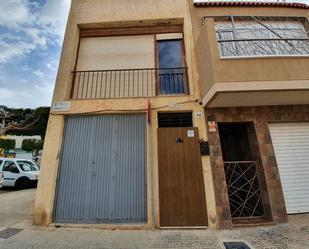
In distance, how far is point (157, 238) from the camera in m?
3.53

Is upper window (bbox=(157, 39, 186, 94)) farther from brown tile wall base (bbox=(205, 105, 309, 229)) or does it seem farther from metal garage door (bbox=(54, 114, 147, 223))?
metal garage door (bbox=(54, 114, 147, 223))

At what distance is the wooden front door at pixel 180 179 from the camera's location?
4.05m

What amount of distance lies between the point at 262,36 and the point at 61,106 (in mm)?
6738

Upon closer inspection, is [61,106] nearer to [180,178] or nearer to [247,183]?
[180,178]

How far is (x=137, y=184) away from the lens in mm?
4414

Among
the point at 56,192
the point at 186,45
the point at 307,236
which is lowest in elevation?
the point at 307,236

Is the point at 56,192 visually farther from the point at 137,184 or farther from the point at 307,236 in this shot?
the point at 307,236

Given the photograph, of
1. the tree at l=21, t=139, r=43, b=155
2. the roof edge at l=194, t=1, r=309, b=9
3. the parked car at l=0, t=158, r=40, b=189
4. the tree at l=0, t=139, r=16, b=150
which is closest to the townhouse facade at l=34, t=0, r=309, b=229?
the roof edge at l=194, t=1, r=309, b=9

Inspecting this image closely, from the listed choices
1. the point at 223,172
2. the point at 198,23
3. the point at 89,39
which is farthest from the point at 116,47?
the point at 223,172

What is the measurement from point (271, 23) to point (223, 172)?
5.30 meters

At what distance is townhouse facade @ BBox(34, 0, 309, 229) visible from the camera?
4.11m

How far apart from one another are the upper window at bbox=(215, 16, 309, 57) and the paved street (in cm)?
428

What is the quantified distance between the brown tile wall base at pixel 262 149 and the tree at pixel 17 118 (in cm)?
2013

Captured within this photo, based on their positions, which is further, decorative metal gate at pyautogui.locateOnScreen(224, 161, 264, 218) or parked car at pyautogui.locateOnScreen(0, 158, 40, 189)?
parked car at pyautogui.locateOnScreen(0, 158, 40, 189)
